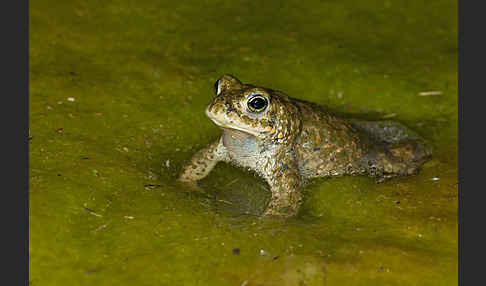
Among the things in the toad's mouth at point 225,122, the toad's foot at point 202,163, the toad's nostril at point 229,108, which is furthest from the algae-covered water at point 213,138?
the toad's nostril at point 229,108

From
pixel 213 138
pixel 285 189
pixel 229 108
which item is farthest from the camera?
pixel 213 138

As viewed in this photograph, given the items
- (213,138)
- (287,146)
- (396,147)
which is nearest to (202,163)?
(213,138)

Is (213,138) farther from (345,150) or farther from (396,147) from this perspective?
(396,147)

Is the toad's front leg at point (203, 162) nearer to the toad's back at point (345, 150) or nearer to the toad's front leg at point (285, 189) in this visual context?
the toad's front leg at point (285, 189)

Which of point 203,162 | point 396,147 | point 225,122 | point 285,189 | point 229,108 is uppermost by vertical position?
point 229,108

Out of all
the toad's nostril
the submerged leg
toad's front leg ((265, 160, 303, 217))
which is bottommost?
toad's front leg ((265, 160, 303, 217))

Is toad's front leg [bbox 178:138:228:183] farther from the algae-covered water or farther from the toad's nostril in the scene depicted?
the toad's nostril

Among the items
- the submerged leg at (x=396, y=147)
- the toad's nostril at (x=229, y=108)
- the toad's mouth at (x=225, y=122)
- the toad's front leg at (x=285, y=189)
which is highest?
the toad's nostril at (x=229, y=108)

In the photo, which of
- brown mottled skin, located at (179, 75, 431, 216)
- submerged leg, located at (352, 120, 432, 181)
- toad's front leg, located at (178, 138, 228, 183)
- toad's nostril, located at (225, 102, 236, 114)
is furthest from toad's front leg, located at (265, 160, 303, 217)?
submerged leg, located at (352, 120, 432, 181)
